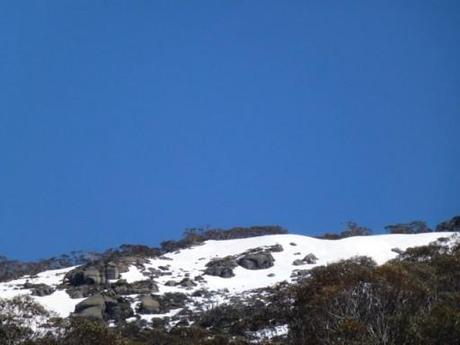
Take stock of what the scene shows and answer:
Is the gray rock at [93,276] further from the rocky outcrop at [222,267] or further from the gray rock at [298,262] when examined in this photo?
the gray rock at [298,262]

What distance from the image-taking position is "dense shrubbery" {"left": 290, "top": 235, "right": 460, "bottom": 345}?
1908 cm

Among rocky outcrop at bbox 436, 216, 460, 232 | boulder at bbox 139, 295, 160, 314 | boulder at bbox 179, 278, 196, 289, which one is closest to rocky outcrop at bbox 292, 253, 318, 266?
boulder at bbox 179, 278, 196, 289

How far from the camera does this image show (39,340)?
72.8 ft

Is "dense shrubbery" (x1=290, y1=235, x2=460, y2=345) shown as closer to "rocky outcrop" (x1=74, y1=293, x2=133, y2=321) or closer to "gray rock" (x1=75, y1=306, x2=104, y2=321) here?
"rocky outcrop" (x1=74, y1=293, x2=133, y2=321)

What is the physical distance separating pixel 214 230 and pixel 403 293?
272 feet

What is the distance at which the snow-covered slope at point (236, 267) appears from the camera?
61.2 metres

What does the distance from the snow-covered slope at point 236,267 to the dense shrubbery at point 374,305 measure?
30.2 meters

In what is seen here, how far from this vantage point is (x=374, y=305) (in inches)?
965

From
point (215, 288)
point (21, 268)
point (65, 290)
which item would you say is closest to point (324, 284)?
point (215, 288)

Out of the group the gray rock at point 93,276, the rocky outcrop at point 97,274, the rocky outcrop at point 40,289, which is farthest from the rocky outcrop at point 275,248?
the rocky outcrop at point 40,289

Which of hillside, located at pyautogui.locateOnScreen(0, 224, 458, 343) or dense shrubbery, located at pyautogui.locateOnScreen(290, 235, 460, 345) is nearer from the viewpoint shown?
dense shrubbery, located at pyautogui.locateOnScreen(290, 235, 460, 345)

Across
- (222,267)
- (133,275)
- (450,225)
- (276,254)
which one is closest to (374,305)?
(222,267)

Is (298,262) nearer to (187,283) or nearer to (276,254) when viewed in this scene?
(276,254)

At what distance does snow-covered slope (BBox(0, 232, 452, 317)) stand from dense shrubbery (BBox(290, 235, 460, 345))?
30.2 meters
